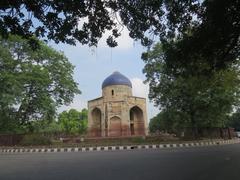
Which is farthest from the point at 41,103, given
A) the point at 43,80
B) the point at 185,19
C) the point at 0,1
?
the point at 0,1

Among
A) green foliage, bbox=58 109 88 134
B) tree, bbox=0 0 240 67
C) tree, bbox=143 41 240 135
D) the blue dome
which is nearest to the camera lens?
tree, bbox=0 0 240 67

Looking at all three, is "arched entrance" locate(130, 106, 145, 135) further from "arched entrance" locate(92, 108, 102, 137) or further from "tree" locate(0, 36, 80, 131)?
"tree" locate(0, 36, 80, 131)

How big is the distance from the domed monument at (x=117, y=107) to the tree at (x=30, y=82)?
10216mm

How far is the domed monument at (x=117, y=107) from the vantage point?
39.4 meters

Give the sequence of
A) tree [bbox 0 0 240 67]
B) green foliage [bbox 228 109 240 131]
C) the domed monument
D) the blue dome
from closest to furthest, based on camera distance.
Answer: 1. tree [bbox 0 0 240 67]
2. the domed monument
3. the blue dome
4. green foliage [bbox 228 109 240 131]

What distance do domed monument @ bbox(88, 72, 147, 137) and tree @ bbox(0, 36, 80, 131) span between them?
10.2 m

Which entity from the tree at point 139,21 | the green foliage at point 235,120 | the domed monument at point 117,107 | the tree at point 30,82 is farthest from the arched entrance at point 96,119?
the tree at point 139,21

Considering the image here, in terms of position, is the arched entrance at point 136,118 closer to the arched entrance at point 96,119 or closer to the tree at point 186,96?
the arched entrance at point 96,119

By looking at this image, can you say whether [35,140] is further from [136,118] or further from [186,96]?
[136,118]

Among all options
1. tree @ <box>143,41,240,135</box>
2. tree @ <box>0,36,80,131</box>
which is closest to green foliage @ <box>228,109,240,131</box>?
tree @ <box>143,41,240,135</box>

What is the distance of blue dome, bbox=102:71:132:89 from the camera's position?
40.8m

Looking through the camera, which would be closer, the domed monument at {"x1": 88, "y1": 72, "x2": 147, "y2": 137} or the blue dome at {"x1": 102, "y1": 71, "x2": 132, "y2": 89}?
the domed monument at {"x1": 88, "y1": 72, "x2": 147, "y2": 137}

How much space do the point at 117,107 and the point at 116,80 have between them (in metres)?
3.80

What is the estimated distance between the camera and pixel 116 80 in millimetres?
40875
